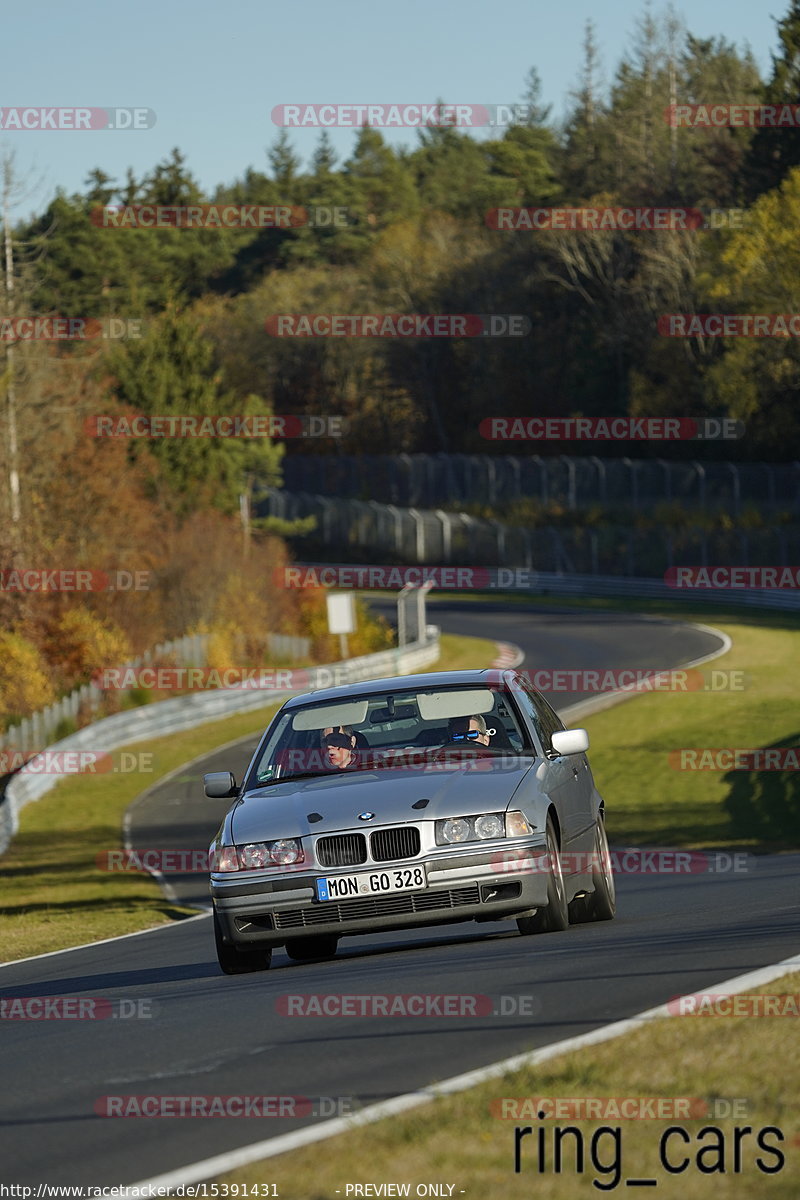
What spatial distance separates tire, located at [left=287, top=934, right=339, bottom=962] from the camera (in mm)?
11180

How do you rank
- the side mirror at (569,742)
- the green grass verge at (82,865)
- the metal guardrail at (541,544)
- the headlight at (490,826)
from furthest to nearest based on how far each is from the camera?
the metal guardrail at (541,544)
the green grass verge at (82,865)
the side mirror at (569,742)
the headlight at (490,826)

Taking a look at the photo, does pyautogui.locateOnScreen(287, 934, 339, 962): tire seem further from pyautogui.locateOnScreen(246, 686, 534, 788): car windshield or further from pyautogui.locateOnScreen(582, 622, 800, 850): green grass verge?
pyautogui.locateOnScreen(582, 622, 800, 850): green grass verge

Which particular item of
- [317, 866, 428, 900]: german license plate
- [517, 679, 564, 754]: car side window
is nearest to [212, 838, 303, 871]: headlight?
[317, 866, 428, 900]: german license plate

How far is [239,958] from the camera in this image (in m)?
10.6

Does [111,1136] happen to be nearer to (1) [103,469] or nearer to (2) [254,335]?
(1) [103,469]

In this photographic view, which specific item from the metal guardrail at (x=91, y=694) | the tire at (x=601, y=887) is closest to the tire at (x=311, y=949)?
the tire at (x=601, y=887)

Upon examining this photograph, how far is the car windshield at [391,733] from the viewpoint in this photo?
35.9 ft

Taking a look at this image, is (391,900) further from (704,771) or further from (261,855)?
(704,771)

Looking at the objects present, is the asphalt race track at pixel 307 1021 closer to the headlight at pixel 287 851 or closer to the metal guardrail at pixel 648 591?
the headlight at pixel 287 851

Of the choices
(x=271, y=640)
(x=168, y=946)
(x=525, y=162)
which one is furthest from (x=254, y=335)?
(x=168, y=946)

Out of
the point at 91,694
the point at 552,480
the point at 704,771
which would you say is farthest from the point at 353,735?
the point at 552,480

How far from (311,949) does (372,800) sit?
1703 millimetres

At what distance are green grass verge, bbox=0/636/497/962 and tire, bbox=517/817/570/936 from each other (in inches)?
295

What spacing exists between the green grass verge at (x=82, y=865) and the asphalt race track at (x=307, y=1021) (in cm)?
556
